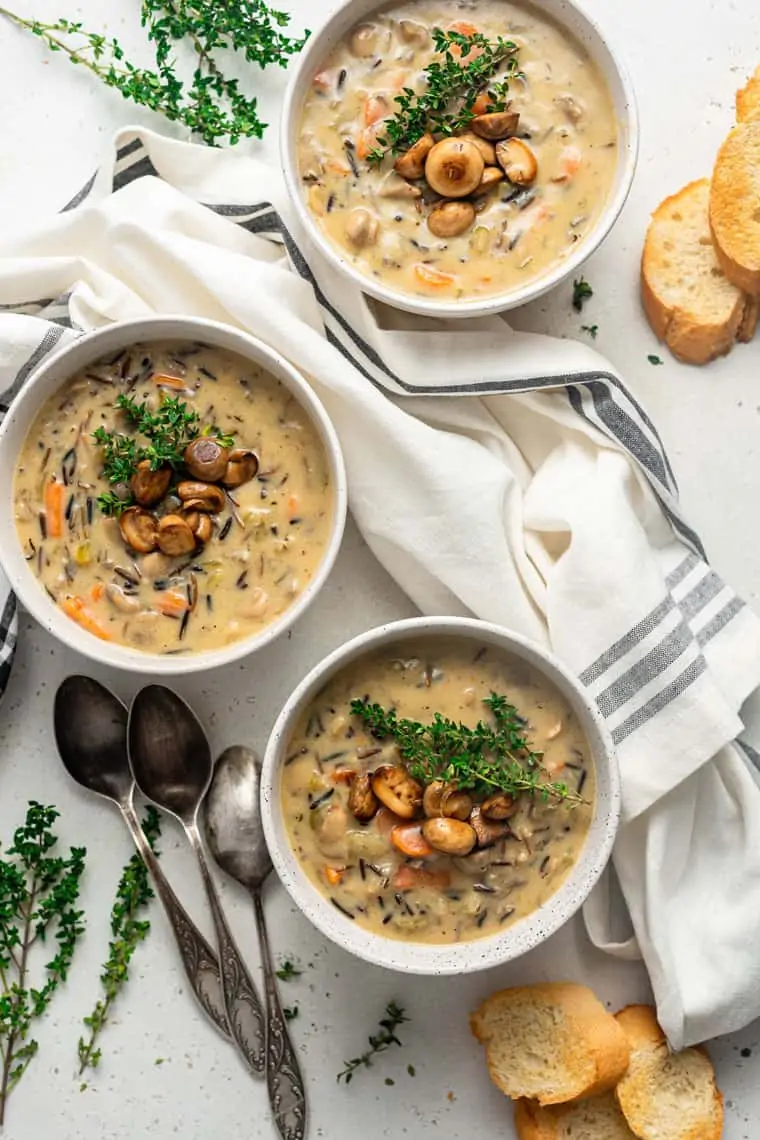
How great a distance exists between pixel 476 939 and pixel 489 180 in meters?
1.50

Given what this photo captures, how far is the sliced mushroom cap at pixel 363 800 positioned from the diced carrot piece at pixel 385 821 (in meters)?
0.02

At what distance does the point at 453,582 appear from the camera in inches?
112

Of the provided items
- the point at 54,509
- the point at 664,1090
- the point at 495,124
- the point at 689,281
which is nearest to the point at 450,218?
the point at 495,124

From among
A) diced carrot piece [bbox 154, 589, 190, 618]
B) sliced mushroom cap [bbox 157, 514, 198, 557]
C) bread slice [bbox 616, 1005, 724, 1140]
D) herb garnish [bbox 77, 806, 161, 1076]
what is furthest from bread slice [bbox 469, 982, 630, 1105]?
sliced mushroom cap [bbox 157, 514, 198, 557]

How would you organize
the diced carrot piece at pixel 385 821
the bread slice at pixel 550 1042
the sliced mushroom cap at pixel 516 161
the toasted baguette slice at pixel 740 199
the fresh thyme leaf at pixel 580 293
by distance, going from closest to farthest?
the diced carrot piece at pixel 385 821, the sliced mushroom cap at pixel 516 161, the bread slice at pixel 550 1042, the toasted baguette slice at pixel 740 199, the fresh thyme leaf at pixel 580 293

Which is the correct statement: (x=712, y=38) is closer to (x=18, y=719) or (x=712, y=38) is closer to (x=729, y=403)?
(x=729, y=403)

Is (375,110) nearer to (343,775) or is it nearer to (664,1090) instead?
(343,775)

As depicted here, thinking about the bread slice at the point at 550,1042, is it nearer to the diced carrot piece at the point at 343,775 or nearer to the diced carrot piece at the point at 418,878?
the diced carrot piece at the point at 418,878

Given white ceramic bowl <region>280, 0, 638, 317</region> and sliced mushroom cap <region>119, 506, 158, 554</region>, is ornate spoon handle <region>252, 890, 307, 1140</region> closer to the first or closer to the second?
sliced mushroom cap <region>119, 506, 158, 554</region>

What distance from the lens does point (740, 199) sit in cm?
290

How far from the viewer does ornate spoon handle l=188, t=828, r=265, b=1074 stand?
116 inches

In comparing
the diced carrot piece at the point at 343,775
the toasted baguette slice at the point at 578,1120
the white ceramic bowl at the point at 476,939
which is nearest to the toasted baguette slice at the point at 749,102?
the white ceramic bowl at the point at 476,939

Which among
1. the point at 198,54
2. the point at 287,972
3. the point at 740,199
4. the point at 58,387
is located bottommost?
the point at 287,972

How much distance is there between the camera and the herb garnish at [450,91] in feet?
8.68
